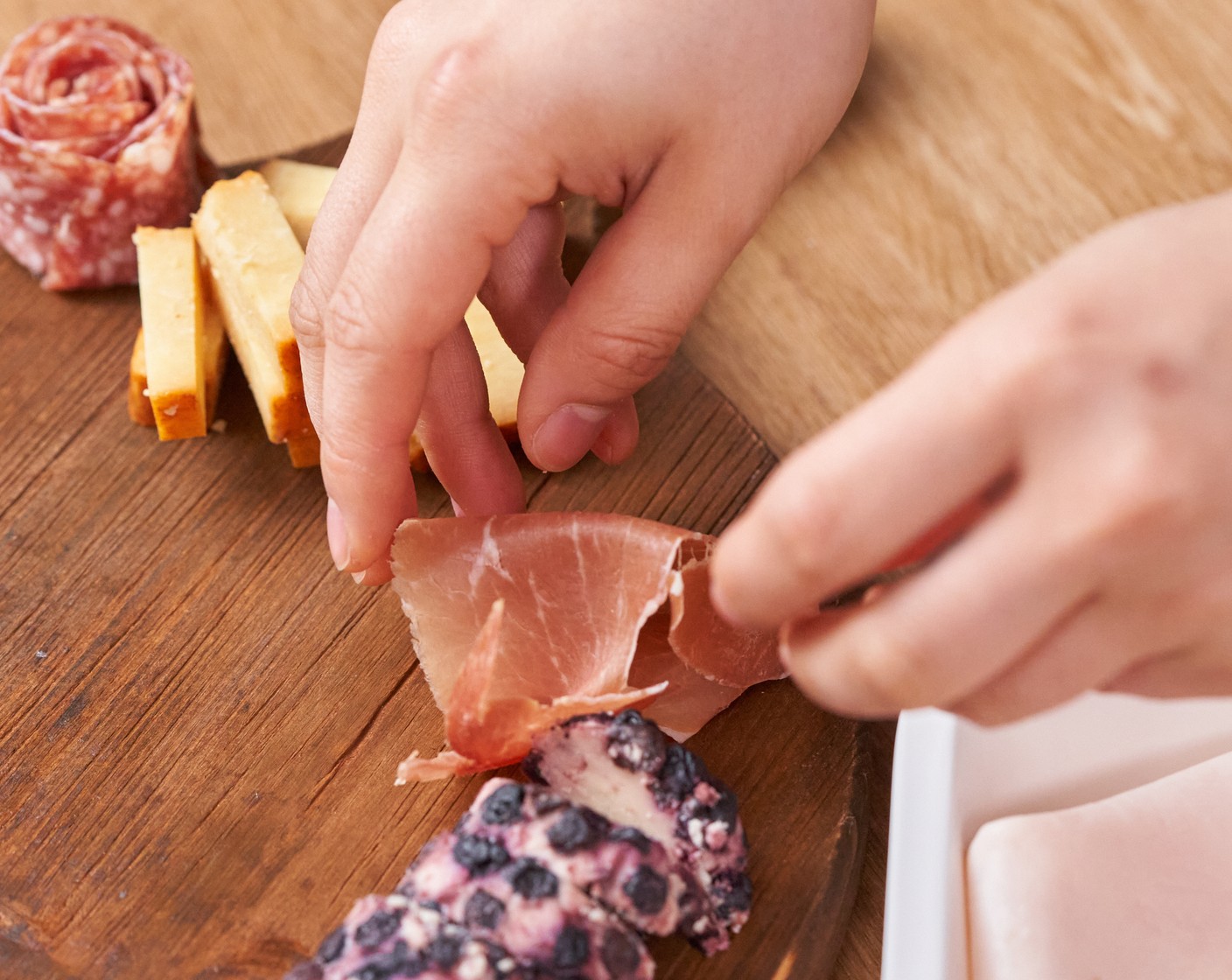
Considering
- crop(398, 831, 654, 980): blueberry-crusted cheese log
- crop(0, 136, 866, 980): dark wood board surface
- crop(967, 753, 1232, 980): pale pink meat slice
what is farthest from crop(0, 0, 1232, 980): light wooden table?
crop(398, 831, 654, 980): blueberry-crusted cheese log

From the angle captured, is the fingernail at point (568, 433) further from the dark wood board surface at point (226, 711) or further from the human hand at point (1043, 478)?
the human hand at point (1043, 478)

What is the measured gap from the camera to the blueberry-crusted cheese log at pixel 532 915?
0.95 metres

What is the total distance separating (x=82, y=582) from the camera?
1370 mm

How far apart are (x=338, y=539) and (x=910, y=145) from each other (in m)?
1.04

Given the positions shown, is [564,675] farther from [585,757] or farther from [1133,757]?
[1133,757]

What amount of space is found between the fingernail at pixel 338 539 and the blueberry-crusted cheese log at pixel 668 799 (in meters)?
0.34

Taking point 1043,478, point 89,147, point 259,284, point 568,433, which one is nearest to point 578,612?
point 568,433

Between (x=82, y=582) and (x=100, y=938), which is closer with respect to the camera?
(x=100, y=938)

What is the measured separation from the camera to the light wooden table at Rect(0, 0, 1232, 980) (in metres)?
1.62

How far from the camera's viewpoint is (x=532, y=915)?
958mm

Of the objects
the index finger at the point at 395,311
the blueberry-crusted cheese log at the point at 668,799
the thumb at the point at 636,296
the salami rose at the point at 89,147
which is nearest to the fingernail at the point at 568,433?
the thumb at the point at 636,296

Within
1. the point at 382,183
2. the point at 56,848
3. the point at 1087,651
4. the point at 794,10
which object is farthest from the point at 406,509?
the point at 1087,651

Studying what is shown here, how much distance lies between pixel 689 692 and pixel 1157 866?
1.51 feet

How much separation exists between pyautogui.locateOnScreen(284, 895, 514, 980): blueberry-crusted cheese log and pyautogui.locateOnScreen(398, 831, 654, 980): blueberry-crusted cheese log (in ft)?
0.04
